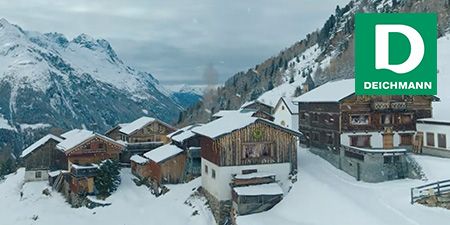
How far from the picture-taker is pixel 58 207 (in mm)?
49719

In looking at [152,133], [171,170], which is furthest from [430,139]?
[152,133]

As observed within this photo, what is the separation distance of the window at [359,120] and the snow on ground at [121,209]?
14.7 metres

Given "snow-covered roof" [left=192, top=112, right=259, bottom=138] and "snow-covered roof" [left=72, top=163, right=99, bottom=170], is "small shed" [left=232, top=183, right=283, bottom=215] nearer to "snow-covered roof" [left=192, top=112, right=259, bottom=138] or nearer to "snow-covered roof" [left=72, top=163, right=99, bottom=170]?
"snow-covered roof" [left=192, top=112, right=259, bottom=138]

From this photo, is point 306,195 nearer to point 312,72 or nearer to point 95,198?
point 95,198

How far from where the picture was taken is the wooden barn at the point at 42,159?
60938 mm

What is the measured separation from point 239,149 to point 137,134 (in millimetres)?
31603

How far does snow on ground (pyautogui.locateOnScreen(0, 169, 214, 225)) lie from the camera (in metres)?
41.1

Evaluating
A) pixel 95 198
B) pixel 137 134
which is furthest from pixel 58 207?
pixel 137 134

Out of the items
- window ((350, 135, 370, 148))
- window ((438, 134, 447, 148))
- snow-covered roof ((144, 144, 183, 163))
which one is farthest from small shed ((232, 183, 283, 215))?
snow-covered roof ((144, 144, 183, 163))

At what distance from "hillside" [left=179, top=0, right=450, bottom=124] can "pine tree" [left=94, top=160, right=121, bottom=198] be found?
74050 mm

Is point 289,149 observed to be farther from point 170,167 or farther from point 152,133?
point 152,133

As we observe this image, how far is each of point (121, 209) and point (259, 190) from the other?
1541cm

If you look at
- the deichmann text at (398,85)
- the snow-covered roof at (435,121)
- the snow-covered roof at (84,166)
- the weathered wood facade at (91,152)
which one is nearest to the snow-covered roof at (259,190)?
the deichmann text at (398,85)

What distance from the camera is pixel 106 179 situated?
50594 mm
